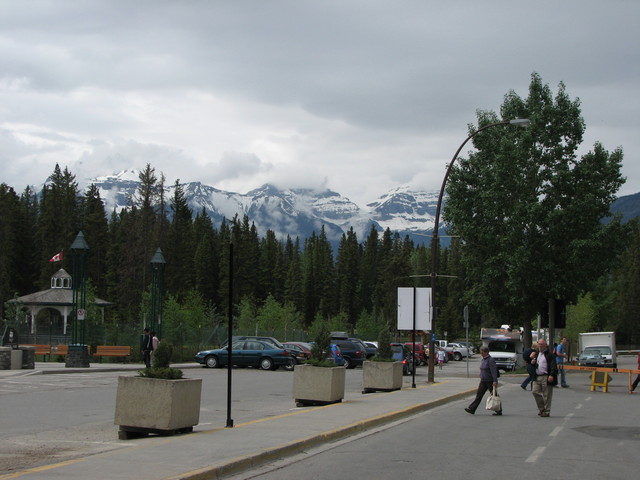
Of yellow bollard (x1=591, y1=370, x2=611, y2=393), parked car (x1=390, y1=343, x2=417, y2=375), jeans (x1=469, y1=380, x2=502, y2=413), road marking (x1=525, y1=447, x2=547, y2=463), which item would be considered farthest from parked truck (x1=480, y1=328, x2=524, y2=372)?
road marking (x1=525, y1=447, x2=547, y2=463)

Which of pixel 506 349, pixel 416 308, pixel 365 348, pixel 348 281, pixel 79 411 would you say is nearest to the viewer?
pixel 79 411

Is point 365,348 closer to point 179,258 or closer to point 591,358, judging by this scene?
point 591,358

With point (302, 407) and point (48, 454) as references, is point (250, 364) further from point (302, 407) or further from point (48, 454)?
point (48, 454)

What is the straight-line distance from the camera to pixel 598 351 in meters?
51.4

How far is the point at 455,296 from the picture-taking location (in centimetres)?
13962

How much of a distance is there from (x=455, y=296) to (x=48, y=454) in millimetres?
131712

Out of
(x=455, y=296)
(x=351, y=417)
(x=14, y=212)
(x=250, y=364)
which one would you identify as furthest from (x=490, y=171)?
(x=455, y=296)

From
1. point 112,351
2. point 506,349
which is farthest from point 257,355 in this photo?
point 506,349

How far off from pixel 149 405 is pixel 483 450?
5038 millimetres

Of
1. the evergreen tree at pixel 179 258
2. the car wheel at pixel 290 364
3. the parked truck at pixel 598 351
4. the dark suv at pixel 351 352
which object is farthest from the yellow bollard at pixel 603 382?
the evergreen tree at pixel 179 258

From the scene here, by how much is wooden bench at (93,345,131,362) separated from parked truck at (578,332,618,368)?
26.9m

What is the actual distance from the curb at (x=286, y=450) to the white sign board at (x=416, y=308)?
325 inches

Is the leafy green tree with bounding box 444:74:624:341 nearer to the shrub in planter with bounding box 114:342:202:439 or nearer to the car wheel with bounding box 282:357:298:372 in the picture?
the car wheel with bounding box 282:357:298:372

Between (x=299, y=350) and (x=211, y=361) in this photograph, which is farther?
(x=299, y=350)
